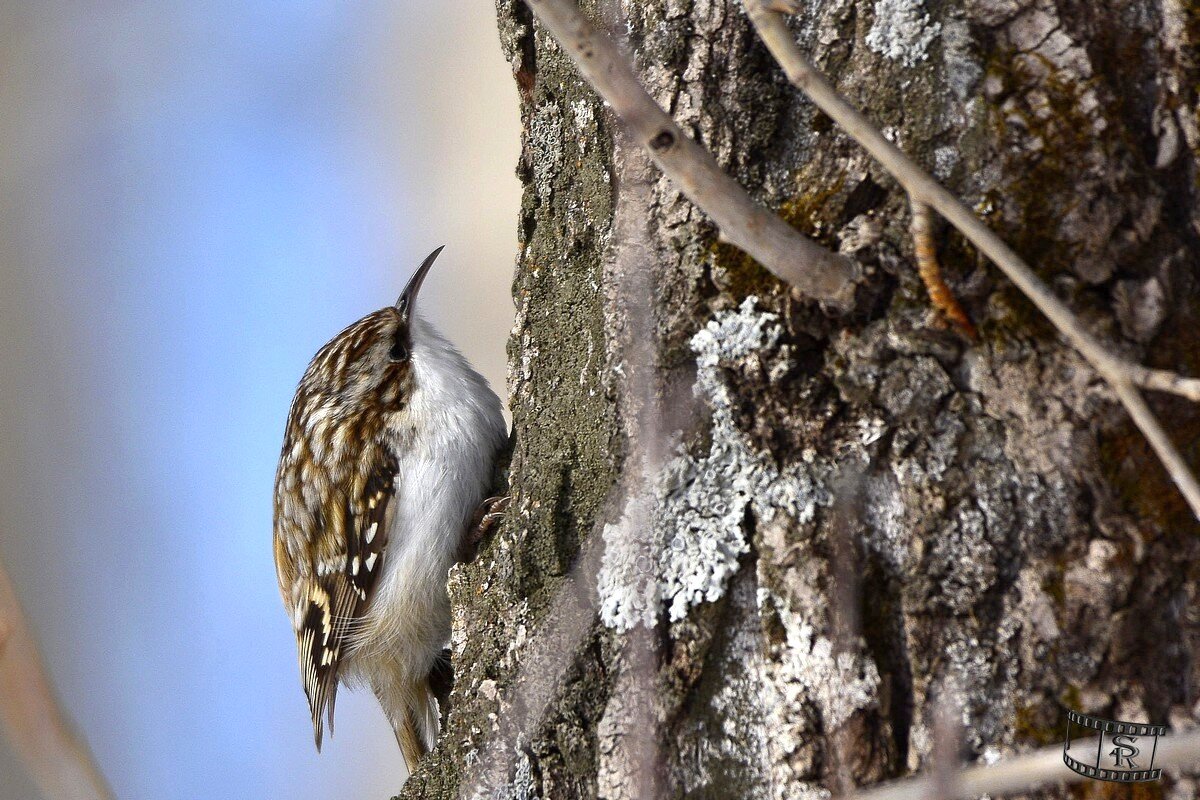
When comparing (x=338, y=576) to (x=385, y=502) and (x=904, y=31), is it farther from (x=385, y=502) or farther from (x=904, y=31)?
(x=904, y=31)

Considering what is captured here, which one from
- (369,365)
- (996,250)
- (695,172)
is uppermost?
(369,365)

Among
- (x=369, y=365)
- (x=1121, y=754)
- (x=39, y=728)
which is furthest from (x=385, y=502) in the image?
(x=1121, y=754)

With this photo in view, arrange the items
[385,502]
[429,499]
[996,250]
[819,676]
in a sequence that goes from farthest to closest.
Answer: [385,502], [429,499], [819,676], [996,250]

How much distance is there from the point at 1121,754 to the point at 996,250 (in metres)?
0.61

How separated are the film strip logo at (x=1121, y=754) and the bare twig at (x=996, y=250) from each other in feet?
1.01

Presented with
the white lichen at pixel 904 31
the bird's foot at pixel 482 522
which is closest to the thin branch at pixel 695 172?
the white lichen at pixel 904 31

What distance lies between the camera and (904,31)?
145 centimetres

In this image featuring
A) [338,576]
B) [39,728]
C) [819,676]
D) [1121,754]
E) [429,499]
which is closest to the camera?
[39,728]

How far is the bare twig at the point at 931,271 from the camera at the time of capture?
1274 millimetres

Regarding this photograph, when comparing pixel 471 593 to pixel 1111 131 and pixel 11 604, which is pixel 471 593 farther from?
pixel 1111 131

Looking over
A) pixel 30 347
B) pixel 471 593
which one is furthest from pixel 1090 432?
pixel 30 347

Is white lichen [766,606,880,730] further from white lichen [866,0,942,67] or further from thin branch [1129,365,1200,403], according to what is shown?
white lichen [866,0,942,67]

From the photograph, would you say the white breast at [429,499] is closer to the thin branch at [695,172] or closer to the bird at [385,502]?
the bird at [385,502]

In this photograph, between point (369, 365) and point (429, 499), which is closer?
point (429, 499)
